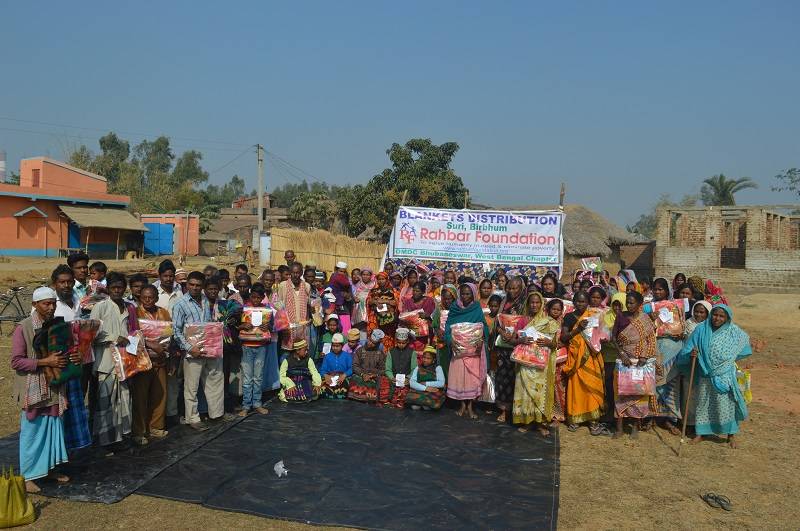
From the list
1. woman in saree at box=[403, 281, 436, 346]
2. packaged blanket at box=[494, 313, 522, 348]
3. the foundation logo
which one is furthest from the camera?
the foundation logo

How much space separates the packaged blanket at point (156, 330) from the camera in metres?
5.82

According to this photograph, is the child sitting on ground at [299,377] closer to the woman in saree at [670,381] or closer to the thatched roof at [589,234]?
the woman in saree at [670,381]

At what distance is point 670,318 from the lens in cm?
700

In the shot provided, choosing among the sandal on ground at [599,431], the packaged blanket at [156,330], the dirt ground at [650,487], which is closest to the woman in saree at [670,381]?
the dirt ground at [650,487]

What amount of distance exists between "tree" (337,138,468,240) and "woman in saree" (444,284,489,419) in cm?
1865

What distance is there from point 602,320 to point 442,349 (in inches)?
79.7

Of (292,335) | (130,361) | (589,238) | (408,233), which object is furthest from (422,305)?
(589,238)

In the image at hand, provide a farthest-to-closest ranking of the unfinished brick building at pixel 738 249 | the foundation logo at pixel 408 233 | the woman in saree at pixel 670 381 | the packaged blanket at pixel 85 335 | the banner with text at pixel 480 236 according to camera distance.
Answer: the unfinished brick building at pixel 738 249, the foundation logo at pixel 408 233, the banner with text at pixel 480 236, the woman in saree at pixel 670 381, the packaged blanket at pixel 85 335

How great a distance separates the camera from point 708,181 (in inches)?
1513

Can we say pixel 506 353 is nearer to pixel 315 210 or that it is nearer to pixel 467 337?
pixel 467 337

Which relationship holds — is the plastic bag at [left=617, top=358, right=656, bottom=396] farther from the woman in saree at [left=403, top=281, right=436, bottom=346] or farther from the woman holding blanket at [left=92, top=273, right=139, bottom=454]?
the woman holding blanket at [left=92, top=273, right=139, bottom=454]

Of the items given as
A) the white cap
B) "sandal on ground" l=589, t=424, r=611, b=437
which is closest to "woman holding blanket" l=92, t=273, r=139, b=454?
the white cap

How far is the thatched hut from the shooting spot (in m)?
22.3

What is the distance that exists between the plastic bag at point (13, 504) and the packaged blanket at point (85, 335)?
3.67 ft
